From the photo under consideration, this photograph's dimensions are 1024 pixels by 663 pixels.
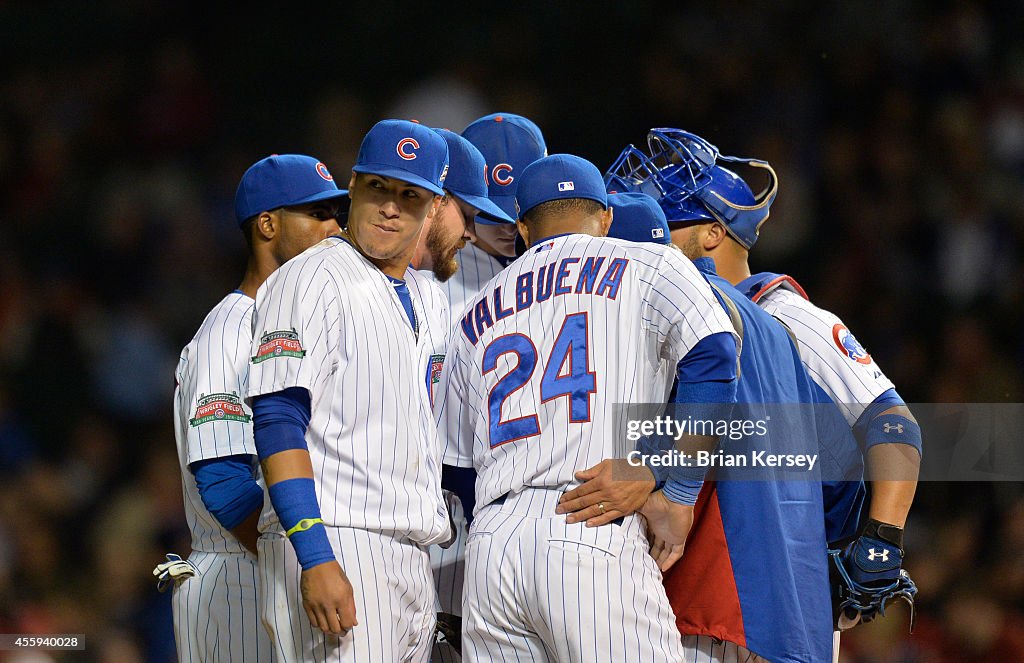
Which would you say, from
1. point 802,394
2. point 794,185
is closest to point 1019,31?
point 794,185

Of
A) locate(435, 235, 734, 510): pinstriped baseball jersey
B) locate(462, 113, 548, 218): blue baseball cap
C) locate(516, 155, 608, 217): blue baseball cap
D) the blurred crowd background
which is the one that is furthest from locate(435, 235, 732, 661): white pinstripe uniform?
the blurred crowd background

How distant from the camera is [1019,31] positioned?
571 centimetres

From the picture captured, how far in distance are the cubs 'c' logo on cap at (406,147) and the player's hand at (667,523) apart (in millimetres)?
826

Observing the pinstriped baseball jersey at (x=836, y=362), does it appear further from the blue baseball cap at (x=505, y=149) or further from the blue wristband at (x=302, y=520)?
the blue wristband at (x=302, y=520)

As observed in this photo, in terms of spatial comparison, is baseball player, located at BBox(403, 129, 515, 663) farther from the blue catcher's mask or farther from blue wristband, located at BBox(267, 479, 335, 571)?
blue wristband, located at BBox(267, 479, 335, 571)

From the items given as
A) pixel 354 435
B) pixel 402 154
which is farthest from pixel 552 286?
pixel 354 435

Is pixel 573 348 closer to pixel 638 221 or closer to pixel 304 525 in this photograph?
pixel 638 221

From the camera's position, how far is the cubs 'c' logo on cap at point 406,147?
2219 millimetres

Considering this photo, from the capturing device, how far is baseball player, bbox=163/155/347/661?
2.36m

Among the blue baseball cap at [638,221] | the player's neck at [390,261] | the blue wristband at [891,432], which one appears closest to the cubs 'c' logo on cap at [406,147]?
the player's neck at [390,261]

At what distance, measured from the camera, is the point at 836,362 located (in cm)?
271

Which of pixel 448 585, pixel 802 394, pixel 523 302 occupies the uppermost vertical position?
pixel 523 302

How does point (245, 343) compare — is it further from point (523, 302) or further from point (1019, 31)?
point (1019, 31)

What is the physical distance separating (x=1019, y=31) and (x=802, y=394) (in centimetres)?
406
